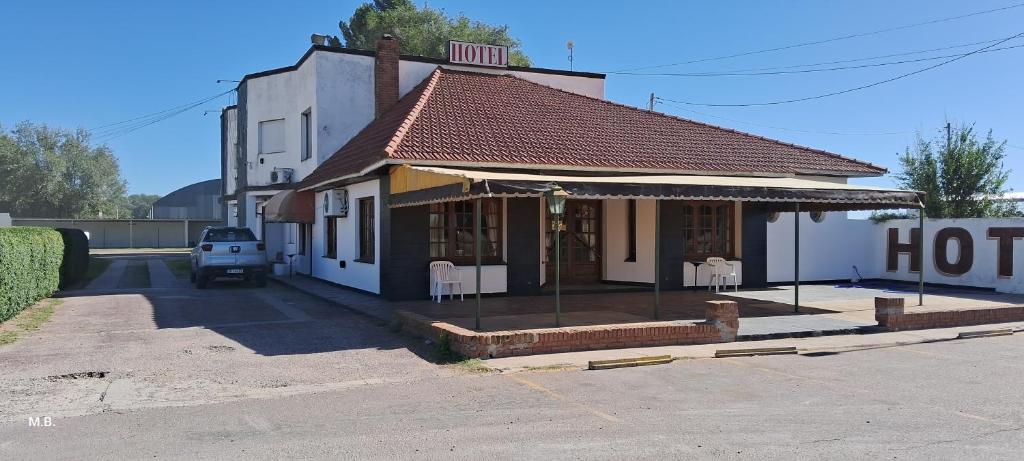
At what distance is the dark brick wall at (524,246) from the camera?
49.9ft

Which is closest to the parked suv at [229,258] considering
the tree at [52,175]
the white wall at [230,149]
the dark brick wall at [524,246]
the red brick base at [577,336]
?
the dark brick wall at [524,246]

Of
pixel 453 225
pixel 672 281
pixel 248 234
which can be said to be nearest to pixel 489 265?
pixel 453 225

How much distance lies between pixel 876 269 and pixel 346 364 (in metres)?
16.9

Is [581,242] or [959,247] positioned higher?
[581,242]

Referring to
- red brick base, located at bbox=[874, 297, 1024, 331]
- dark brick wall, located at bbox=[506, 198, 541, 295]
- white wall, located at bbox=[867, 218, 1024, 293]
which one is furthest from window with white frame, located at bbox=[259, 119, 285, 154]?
red brick base, located at bbox=[874, 297, 1024, 331]

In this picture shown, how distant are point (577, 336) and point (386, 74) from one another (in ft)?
39.3

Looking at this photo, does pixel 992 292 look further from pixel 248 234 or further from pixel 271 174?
pixel 271 174

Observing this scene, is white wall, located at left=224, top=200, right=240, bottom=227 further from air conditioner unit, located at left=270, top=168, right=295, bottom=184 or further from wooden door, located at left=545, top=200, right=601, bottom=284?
wooden door, located at left=545, top=200, right=601, bottom=284

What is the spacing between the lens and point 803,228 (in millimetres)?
19281

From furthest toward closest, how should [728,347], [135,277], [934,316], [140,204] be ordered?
[140,204] < [135,277] < [934,316] < [728,347]

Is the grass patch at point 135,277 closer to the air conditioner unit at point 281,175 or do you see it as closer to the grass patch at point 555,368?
the air conditioner unit at point 281,175

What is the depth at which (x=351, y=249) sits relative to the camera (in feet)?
54.9

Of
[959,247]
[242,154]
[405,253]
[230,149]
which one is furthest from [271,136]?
[959,247]

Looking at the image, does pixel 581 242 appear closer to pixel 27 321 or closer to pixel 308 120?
pixel 308 120
